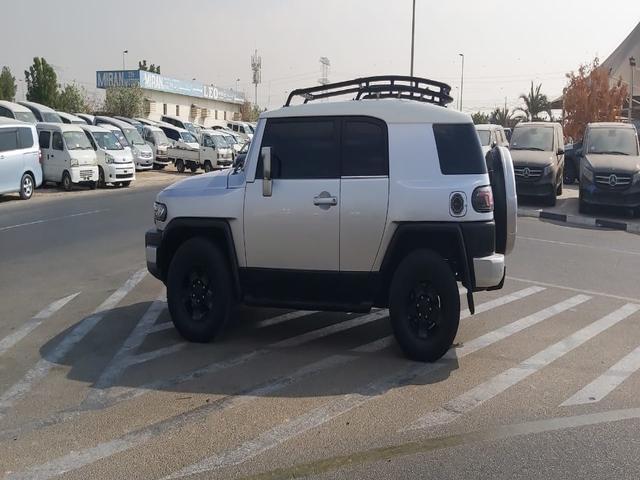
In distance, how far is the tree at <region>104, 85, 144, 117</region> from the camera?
50.5 meters

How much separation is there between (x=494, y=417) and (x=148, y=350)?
3110 millimetres

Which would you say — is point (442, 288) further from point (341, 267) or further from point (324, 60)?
point (324, 60)

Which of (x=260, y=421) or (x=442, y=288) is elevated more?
(x=442, y=288)

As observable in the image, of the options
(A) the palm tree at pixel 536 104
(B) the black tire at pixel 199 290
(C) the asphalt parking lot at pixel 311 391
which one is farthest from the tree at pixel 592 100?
(B) the black tire at pixel 199 290

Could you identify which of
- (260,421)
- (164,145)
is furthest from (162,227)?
(164,145)

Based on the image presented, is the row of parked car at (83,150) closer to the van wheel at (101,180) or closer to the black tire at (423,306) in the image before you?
the van wheel at (101,180)

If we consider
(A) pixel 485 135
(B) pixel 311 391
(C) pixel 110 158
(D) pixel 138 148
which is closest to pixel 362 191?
(B) pixel 311 391

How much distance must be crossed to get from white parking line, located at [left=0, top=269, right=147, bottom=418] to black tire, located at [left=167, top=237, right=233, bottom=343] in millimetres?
1018

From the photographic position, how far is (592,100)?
117ft

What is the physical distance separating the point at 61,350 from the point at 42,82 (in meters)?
47.3

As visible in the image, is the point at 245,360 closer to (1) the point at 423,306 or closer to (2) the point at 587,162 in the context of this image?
(1) the point at 423,306

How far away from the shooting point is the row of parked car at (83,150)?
62.2 ft

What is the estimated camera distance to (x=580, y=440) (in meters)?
4.24

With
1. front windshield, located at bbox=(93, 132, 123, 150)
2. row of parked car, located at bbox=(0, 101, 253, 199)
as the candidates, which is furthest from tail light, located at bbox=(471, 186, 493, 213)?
front windshield, located at bbox=(93, 132, 123, 150)
